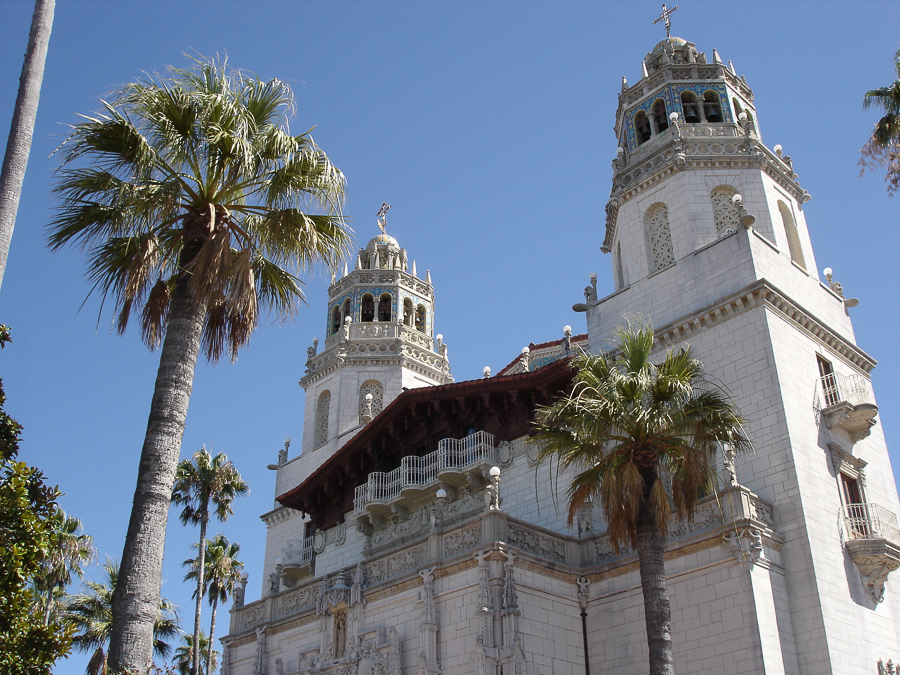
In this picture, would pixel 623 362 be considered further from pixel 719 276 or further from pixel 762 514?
pixel 719 276

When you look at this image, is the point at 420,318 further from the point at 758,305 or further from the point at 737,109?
the point at 758,305

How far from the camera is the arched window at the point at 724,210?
1031 inches

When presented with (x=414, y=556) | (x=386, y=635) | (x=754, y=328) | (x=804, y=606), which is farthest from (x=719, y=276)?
(x=386, y=635)

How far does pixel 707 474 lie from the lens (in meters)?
16.0

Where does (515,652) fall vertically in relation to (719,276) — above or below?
below

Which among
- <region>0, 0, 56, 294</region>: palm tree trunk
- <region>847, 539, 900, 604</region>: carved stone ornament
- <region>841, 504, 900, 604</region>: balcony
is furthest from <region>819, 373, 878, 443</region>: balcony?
<region>0, 0, 56, 294</region>: palm tree trunk

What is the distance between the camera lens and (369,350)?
3984cm

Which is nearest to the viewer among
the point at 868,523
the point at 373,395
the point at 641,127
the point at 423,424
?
the point at 868,523

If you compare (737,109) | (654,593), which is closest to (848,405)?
(654,593)

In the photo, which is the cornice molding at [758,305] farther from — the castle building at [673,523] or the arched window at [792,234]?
the arched window at [792,234]

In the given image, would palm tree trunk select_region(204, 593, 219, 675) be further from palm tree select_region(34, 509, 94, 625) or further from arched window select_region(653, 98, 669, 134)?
arched window select_region(653, 98, 669, 134)

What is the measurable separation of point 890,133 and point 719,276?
7.64 metres

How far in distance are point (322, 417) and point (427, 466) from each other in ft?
43.7

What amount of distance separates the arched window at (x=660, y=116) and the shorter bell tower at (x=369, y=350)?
15.3m
